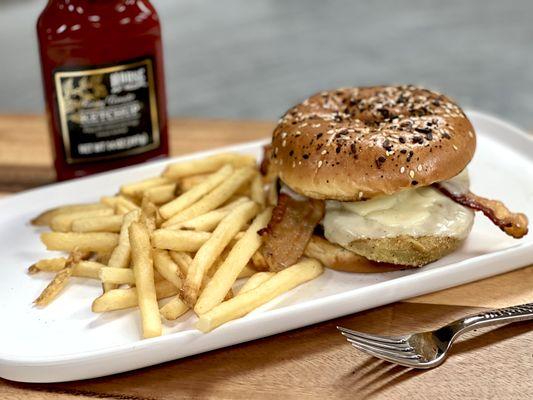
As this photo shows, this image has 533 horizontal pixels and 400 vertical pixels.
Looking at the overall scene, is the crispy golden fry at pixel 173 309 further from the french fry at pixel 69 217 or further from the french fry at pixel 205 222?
the french fry at pixel 69 217

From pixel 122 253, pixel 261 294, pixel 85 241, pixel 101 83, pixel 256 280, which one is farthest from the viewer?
pixel 101 83

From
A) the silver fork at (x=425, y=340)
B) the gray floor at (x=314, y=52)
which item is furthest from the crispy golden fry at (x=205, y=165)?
the gray floor at (x=314, y=52)

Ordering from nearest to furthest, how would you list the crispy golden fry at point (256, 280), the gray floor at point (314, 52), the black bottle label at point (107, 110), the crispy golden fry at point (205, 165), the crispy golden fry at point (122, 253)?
the crispy golden fry at point (256, 280)
the crispy golden fry at point (122, 253)
the crispy golden fry at point (205, 165)
the black bottle label at point (107, 110)
the gray floor at point (314, 52)

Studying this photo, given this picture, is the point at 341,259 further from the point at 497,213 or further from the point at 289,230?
the point at 497,213

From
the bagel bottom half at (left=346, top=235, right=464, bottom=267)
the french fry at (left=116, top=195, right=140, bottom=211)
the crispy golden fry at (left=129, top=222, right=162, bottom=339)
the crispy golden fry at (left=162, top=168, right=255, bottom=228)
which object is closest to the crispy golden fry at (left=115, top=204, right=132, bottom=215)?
the french fry at (left=116, top=195, right=140, bottom=211)

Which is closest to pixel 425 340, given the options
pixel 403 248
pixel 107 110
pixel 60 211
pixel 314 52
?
pixel 403 248
